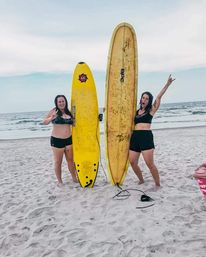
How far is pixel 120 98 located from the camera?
535cm

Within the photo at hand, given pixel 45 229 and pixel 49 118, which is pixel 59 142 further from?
pixel 45 229

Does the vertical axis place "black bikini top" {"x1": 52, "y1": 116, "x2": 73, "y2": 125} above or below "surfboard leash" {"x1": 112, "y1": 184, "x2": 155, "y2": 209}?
above

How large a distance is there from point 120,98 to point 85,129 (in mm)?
848

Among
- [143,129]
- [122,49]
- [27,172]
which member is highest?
[122,49]

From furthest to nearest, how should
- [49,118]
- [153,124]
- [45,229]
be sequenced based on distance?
[153,124] < [49,118] < [45,229]

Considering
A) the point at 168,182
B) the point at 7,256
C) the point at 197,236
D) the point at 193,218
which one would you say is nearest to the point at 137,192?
the point at 168,182

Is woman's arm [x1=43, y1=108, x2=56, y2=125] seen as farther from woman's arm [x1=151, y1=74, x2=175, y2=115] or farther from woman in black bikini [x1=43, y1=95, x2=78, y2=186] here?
woman's arm [x1=151, y1=74, x2=175, y2=115]

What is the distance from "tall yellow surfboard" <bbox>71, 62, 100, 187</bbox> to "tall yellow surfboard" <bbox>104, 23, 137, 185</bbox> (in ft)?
0.75

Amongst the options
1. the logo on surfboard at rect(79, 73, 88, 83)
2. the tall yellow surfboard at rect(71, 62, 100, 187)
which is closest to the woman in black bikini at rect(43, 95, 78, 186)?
the tall yellow surfboard at rect(71, 62, 100, 187)

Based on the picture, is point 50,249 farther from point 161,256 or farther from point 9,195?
point 9,195

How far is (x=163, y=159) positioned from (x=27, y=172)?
3.40 m

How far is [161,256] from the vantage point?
284cm

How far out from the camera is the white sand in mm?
3078

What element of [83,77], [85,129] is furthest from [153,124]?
[85,129]
